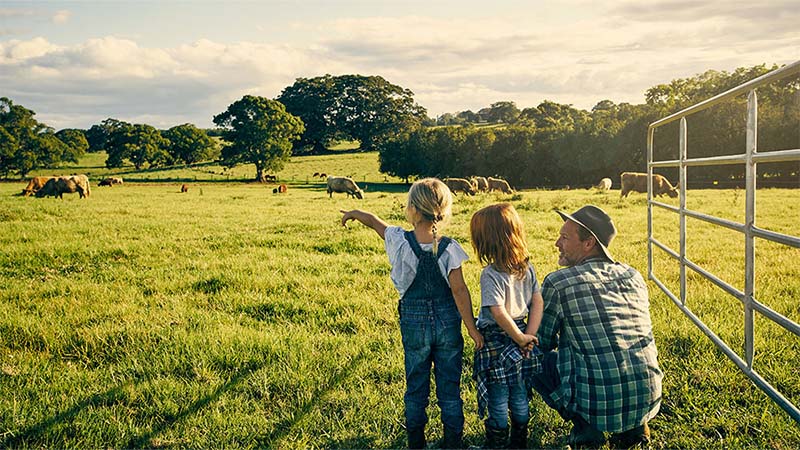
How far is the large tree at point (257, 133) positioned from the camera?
54531 mm

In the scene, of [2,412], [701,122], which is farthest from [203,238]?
[701,122]

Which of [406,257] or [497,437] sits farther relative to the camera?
[406,257]

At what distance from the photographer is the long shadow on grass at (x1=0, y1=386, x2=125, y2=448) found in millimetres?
3456

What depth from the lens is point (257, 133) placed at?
5469 cm

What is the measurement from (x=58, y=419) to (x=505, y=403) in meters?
2.87

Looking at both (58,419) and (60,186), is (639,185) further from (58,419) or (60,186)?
(60,186)

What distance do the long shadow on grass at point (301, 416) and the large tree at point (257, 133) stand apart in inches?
2002

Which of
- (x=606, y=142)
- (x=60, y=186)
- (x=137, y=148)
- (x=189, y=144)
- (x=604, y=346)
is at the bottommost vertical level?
(x=604, y=346)

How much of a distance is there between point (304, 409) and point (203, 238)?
8.40 m

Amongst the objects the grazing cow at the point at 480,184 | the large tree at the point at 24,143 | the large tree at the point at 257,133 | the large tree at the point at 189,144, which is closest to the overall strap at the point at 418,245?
the grazing cow at the point at 480,184

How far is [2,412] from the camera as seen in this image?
377cm

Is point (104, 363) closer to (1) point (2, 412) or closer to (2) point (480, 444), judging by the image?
(1) point (2, 412)

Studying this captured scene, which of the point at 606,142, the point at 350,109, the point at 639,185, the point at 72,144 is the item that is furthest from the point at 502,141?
the point at 72,144

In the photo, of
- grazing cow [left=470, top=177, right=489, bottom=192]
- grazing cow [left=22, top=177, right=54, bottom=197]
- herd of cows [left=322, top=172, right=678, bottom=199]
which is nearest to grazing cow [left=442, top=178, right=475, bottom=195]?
herd of cows [left=322, top=172, right=678, bottom=199]
